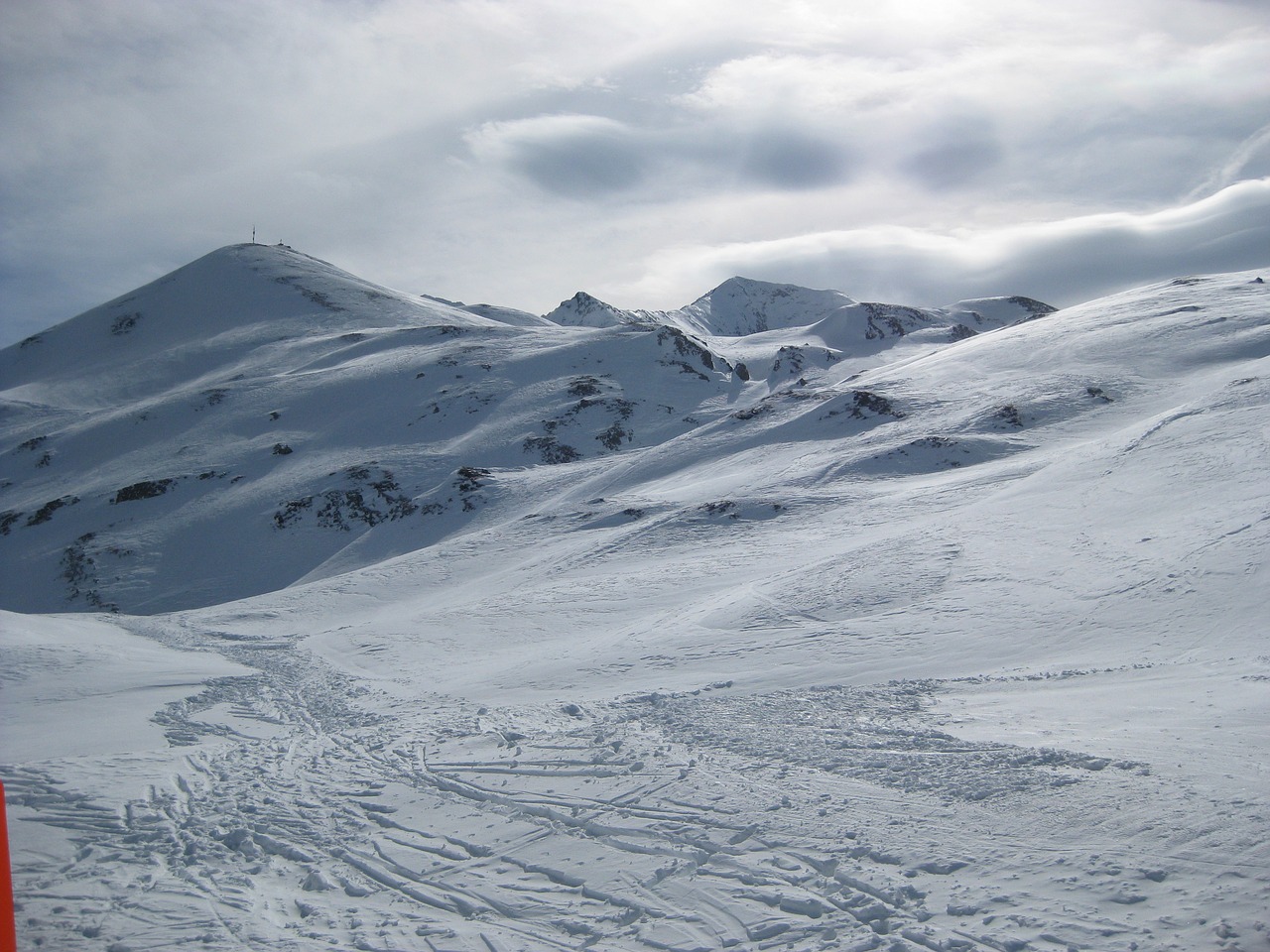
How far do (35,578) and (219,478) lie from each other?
11.7m

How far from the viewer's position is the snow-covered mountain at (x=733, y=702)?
22.1 ft

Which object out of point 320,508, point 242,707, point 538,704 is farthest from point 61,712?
point 320,508

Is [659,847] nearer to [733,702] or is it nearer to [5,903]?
[733,702]

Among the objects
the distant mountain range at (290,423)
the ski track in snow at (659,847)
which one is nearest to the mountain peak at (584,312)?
the distant mountain range at (290,423)

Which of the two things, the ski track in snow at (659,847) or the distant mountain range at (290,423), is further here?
the distant mountain range at (290,423)

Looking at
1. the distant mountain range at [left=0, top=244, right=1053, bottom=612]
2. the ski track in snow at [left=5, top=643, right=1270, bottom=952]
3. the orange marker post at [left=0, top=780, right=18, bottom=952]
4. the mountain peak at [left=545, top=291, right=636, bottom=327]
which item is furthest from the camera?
the mountain peak at [left=545, top=291, right=636, bottom=327]

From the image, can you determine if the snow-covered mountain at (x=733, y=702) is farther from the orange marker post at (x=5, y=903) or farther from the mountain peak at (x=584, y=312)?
the mountain peak at (x=584, y=312)

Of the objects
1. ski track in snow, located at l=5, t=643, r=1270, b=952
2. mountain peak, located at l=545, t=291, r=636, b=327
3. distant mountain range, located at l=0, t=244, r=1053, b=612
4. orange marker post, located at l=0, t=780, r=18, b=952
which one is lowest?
ski track in snow, located at l=5, t=643, r=1270, b=952

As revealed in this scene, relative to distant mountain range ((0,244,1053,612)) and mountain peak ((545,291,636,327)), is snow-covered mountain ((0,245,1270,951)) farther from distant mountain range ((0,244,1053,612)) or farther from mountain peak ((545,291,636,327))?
mountain peak ((545,291,636,327))

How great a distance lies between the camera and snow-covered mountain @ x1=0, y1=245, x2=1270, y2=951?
6730mm

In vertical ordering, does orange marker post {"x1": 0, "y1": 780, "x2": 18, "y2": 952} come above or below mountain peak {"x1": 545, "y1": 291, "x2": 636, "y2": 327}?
below

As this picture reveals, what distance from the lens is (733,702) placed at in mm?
12141

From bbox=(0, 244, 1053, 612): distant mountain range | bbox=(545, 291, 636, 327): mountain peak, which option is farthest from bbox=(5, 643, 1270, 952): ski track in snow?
bbox=(545, 291, 636, 327): mountain peak

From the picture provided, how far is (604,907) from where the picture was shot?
6809 mm
